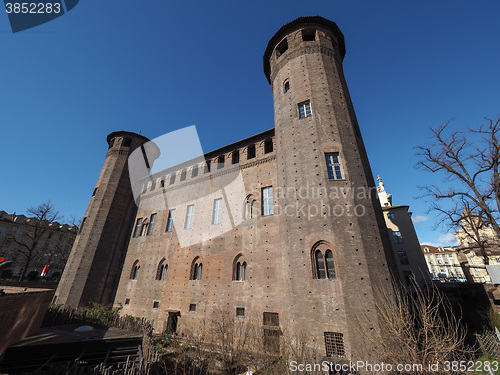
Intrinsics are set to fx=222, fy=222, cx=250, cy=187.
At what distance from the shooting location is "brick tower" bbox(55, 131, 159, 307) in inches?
749

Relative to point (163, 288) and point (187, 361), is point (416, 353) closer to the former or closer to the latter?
A: point (187, 361)

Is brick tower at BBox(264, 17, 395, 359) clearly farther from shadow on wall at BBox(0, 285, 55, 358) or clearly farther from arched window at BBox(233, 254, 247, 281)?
shadow on wall at BBox(0, 285, 55, 358)

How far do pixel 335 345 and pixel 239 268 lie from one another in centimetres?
695

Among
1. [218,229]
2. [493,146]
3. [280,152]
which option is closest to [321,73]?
[280,152]

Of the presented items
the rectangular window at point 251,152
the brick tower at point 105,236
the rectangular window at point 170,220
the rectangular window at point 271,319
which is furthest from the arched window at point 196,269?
the brick tower at point 105,236

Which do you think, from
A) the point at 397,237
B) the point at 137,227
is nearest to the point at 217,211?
the point at 137,227

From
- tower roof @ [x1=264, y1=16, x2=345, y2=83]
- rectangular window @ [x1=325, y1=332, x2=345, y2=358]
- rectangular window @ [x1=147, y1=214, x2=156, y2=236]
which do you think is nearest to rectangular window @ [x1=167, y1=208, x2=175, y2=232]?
rectangular window @ [x1=147, y1=214, x2=156, y2=236]

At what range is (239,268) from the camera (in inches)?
561

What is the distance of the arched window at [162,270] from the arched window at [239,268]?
6937 millimetres

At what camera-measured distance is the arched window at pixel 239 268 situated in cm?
1390

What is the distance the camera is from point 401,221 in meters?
26.2

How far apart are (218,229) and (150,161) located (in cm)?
1610

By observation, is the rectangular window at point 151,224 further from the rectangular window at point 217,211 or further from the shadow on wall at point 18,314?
the shadow on wall at point 18,314

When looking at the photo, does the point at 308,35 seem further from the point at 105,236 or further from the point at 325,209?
the point at 105,236
